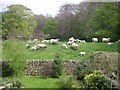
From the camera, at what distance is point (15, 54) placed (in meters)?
4.96

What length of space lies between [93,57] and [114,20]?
899 millimetres

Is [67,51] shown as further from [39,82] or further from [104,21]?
[39,82]

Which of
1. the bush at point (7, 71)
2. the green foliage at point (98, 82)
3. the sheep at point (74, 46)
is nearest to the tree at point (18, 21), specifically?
the bush at point (7, 71)

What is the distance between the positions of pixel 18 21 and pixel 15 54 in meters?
1.73

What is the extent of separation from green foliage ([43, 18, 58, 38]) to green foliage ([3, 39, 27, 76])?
816mm

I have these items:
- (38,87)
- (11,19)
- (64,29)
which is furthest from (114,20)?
(11,19)

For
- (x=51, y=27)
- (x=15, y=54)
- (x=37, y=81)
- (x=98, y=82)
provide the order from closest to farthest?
(x=98, y=82)
(x=37, y=81)
(x=15, y=54)
(x=51, y=27)

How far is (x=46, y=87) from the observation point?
431cm

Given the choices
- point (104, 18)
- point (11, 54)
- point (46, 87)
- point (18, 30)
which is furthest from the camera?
point (18, 30)

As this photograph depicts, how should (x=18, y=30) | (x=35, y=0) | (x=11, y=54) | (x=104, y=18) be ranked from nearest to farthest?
1. (x=11, y=54)
2. (x=35, y=0)
3. (x=104, y=18)
4. (x=18, y=30)

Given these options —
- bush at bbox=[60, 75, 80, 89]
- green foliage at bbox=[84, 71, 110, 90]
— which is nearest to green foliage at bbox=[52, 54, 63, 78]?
bush at bbox=[60, 75, 80, 89]

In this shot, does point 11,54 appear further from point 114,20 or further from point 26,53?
point 114,20

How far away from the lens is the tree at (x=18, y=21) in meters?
5.93

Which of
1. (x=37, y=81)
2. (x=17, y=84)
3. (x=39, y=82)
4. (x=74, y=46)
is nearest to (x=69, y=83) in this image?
(x=39, y=82)
